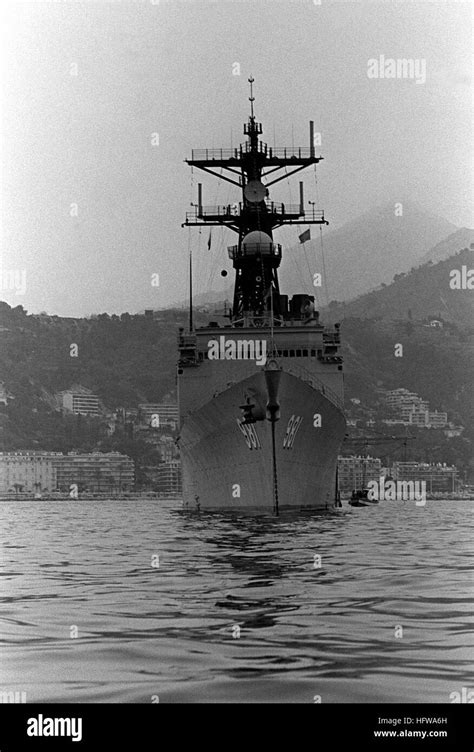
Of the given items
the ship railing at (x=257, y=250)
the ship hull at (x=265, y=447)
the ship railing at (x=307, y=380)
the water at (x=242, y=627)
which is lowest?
the water at (x=242, y=627)

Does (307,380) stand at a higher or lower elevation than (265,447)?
higher

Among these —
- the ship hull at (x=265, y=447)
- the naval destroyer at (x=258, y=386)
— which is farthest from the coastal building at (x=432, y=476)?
the ship hull at (x=265, y=447)

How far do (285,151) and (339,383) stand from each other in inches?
490

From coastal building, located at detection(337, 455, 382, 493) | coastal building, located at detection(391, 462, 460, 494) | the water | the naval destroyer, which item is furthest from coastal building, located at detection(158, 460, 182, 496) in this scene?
the water

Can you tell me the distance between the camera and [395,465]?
191000 mm

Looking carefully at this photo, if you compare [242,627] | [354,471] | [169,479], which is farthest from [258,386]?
[169,479]

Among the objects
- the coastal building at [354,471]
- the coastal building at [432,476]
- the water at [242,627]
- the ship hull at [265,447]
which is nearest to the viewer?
the water at [242,627]

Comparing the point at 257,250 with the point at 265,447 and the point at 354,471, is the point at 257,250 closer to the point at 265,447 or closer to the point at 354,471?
the point at 265,447

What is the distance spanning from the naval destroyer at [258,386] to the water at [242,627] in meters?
11.7

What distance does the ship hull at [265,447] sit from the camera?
3422cm

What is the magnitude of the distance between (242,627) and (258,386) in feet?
72.4

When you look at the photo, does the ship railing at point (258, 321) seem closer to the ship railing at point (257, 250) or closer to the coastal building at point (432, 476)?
the ship railing at point (257, 250)

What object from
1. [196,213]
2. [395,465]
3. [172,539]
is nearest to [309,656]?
[172,539]

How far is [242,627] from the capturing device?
37.8 feet
